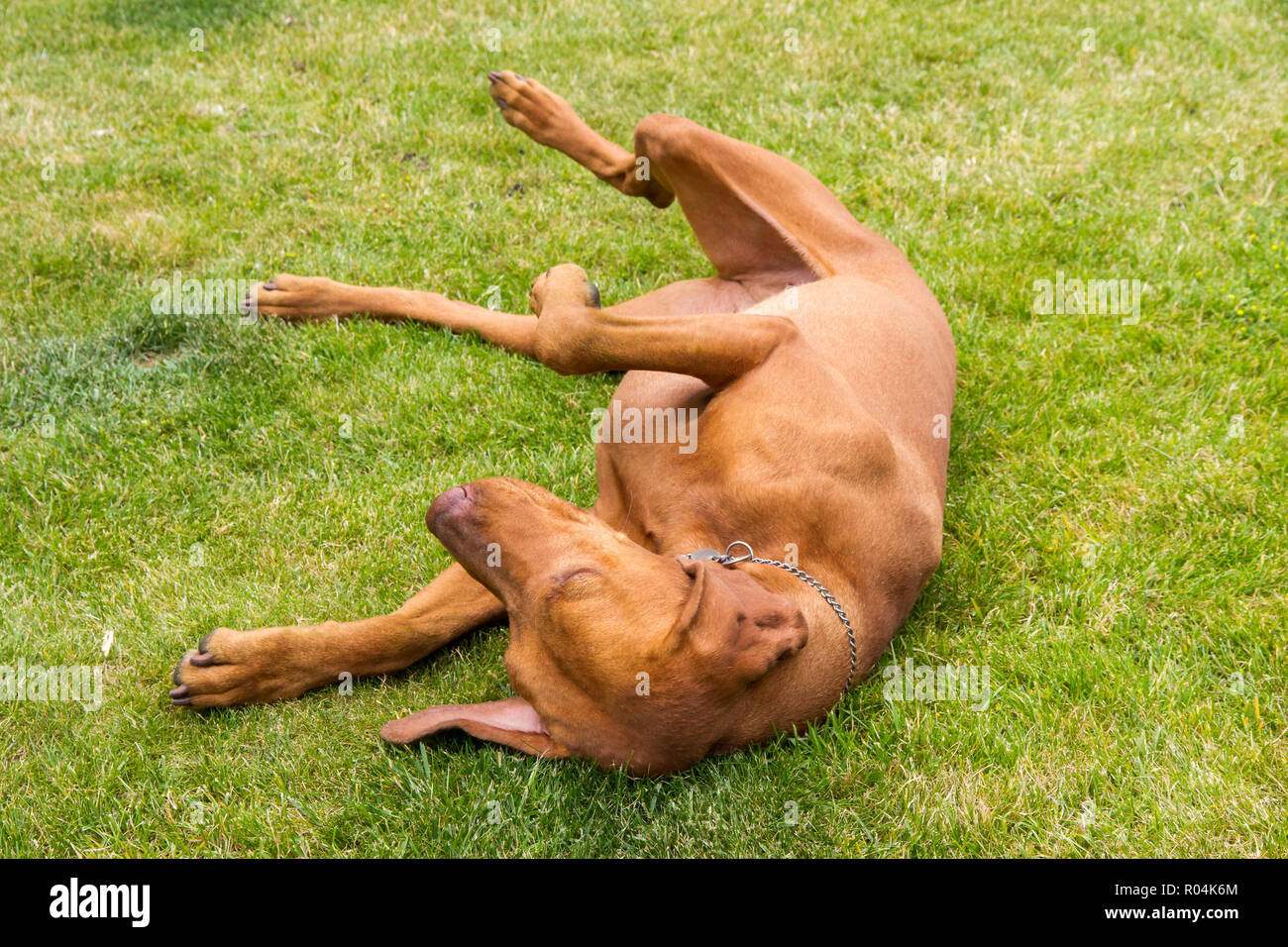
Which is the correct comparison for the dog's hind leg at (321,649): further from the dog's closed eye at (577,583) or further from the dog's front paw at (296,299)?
the dog's front paw at (296,299)

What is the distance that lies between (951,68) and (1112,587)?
16.1 ft

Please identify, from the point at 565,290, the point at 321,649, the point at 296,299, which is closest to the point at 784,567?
the point at 565,290

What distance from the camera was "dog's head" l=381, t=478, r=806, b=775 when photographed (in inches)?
101

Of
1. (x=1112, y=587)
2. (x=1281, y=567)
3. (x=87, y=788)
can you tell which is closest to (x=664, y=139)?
(x=1112, y=587)

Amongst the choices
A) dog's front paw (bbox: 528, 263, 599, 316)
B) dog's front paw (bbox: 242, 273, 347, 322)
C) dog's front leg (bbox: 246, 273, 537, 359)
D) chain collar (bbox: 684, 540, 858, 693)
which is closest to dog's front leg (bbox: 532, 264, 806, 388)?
dog's front paw (bbox: 528, 263, 599, 316)

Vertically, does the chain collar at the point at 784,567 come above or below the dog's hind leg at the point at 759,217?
below

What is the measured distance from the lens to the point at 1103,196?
6172 millimetres

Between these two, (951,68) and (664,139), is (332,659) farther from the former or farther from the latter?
(951,68)

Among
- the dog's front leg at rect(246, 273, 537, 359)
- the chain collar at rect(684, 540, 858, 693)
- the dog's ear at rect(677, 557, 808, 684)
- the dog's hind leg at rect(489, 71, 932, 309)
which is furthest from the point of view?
the dog's front leg at rect(246, 273, 537, 359)

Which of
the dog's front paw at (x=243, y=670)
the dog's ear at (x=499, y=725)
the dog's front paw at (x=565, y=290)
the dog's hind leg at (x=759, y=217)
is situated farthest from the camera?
the dog's hind leg at (x=759, y=217)

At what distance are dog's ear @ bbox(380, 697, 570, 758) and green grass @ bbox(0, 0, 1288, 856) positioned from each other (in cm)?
15

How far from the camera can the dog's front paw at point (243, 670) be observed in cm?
333

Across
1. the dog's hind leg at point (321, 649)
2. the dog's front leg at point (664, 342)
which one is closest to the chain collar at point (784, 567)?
the dog's front leg at point (664, 342)

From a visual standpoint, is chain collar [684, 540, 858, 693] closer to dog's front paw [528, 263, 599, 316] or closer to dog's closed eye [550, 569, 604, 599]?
dog's closed eye [550, 569, 604, 599]
